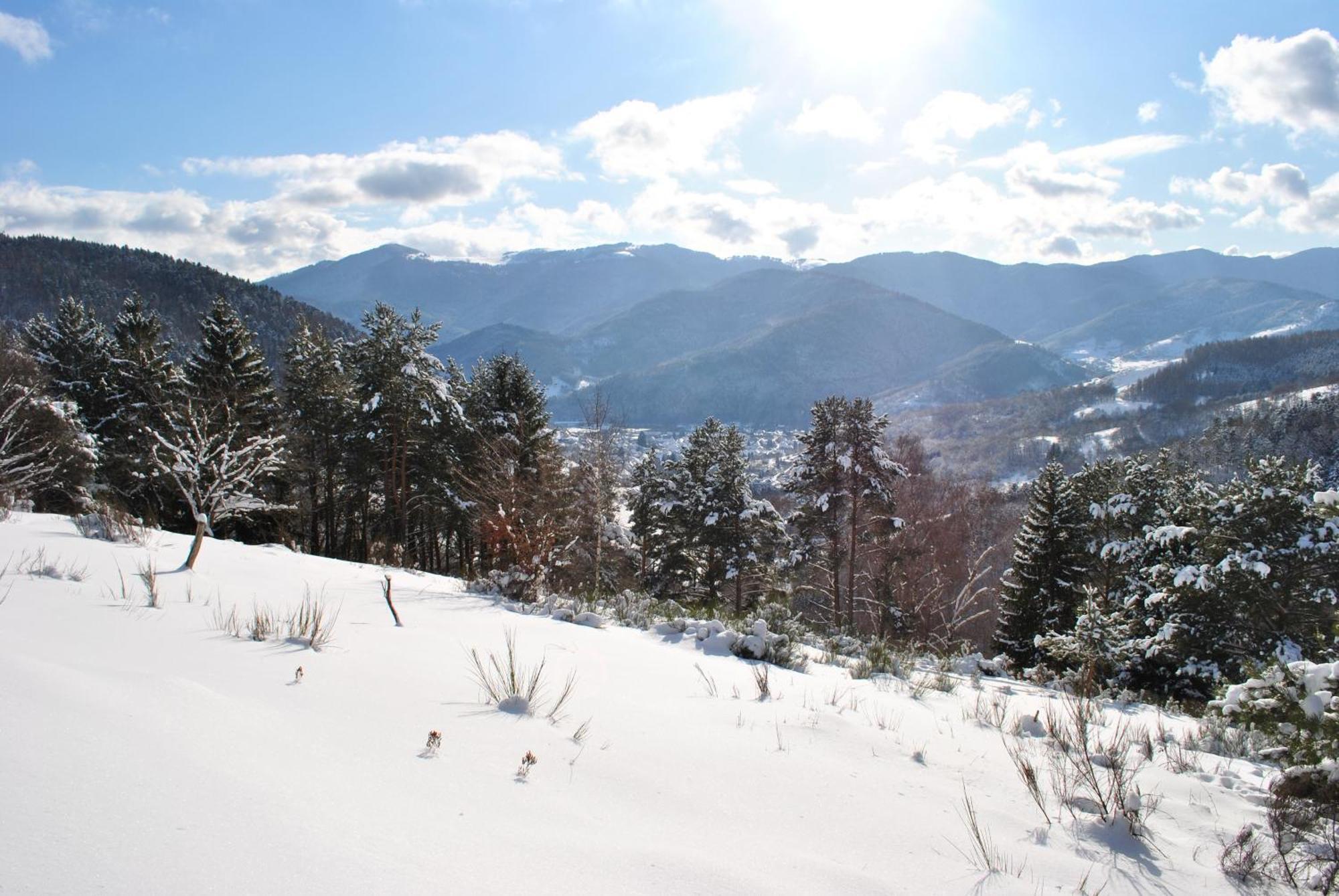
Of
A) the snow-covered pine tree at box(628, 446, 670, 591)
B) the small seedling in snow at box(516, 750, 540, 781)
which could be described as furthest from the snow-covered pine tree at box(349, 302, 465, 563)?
the small seedling in snow at box(516, 750, 540, 781)

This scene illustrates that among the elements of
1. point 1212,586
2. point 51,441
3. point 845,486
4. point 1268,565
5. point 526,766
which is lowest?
point 1212,586

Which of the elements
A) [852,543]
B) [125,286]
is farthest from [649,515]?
[125,286]

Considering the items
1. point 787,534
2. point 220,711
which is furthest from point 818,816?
point 787,534

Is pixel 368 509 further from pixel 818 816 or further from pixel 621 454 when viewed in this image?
pixel 818 816

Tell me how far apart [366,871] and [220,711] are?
1496 mm

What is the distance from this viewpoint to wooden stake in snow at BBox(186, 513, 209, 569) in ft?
22.5

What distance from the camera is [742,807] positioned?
2.76 m

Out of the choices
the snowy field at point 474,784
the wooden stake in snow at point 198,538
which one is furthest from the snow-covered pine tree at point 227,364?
the snowy field at point 474,784

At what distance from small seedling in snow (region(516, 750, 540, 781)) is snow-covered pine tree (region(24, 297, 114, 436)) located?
32775mm

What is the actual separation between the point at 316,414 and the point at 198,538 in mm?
22052

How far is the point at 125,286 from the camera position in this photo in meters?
111

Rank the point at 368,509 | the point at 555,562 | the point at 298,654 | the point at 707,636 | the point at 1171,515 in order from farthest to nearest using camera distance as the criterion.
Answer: the point at 368,509 < the point at 1171,515 < the point at 555,562 < the point at 707,636 < the point at 298,654

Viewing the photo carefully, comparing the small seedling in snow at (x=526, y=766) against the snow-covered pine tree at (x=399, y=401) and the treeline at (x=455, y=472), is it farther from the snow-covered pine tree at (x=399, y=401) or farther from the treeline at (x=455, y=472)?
the snow-covered pine tree at (x=399, y=401)

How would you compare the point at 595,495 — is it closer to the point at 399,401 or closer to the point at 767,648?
the point at 399,401
